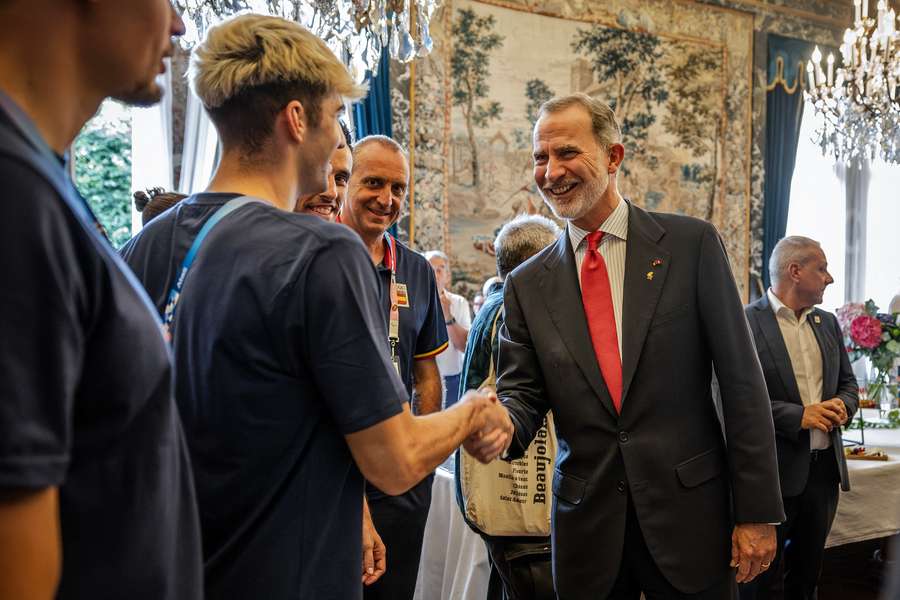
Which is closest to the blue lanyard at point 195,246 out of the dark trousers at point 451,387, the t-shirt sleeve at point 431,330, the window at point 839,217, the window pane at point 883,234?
the t-shirt sleeve at point 431,330

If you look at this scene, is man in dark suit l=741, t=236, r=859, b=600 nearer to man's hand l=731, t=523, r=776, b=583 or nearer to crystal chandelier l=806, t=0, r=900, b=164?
man's hand l=731, t=523, r=776, b=583

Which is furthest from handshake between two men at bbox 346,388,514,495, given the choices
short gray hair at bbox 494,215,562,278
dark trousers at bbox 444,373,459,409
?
dark trousers at bbox 444,373,459,409

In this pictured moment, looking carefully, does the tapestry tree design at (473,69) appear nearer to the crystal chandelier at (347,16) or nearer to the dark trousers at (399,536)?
the crystal chandelier at (347,16)

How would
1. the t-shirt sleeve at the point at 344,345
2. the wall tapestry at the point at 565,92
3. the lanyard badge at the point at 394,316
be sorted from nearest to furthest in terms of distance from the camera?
the t-shirt sleeve at the point at 344,345
the lanyard badge at the point at 394,316
the wall tapestry at the point at 565,92

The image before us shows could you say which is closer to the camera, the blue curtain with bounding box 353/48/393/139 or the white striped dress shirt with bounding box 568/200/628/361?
the white striped dress shirt with bounding box 568/200/628/361

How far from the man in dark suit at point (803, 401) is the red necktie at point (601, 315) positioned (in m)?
1.96

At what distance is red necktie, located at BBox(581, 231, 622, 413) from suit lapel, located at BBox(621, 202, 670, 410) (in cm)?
5

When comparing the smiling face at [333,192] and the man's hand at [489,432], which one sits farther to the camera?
the smiling face at [333,192]

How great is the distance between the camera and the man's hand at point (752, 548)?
2188 mm

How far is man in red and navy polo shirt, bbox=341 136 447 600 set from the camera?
2775mm

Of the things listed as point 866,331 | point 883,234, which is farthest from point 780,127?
point 866,331

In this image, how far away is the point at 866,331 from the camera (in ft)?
15.9

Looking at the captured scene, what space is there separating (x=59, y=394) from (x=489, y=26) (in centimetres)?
802

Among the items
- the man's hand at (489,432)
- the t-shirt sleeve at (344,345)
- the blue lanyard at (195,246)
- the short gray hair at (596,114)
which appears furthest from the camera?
the short gray hair at (596,114)
